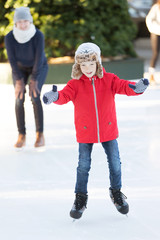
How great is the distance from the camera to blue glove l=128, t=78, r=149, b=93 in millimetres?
2711

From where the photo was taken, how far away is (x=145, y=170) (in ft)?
12.6

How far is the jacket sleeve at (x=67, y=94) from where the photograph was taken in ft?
9.11

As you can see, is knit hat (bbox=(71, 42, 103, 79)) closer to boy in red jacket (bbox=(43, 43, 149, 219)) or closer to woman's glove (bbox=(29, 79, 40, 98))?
boy in red jacket (bbox=(43, 43, 149, 219))

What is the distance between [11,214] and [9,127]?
2.64 metres

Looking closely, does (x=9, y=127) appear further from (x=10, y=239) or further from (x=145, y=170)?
(x=10, y=239)

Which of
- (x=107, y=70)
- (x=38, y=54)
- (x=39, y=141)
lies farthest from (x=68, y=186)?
(x=107, y=70)

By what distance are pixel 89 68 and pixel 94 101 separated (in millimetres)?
204

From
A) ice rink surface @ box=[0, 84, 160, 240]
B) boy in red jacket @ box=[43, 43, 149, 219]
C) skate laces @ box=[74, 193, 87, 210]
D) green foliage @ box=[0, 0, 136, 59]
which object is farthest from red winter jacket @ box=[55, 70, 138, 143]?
green foliage @ box=[0, 0, 136, 59]

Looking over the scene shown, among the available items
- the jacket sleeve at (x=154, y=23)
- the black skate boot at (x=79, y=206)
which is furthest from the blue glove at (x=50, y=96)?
the jacket sleeve at (x=154, y=23)

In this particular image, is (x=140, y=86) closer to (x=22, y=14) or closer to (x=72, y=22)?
(x=22, y=14)

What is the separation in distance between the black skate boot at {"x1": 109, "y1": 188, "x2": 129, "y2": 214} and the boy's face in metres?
0.79

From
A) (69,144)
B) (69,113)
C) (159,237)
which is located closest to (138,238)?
(159,237)

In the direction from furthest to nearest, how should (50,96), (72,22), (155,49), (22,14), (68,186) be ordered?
(72,22)
(155,49)
(22,14)
(68,186)
(50,96)

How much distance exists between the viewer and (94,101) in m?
2.81
